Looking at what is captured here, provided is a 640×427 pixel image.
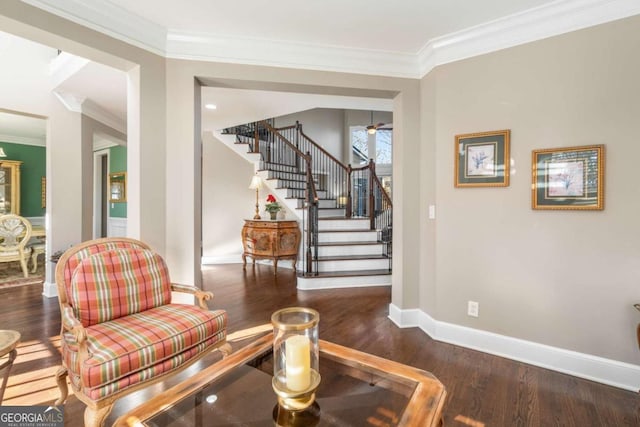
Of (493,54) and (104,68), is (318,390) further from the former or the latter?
(104,68)

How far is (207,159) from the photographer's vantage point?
5871 millimetres

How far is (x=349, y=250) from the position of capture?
488 centimetres

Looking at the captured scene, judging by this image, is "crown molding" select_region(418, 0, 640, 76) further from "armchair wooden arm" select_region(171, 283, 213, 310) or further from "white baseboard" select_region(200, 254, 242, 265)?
"white baseboard" select_region(200, 254, 242, 265)

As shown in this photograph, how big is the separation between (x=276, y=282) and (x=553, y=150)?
370cm

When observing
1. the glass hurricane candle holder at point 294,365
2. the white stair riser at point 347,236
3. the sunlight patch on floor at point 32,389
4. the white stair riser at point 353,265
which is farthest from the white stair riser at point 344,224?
the glass hurricane candle holder at point 294,365

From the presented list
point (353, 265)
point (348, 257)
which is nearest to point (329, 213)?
point (348, 257)

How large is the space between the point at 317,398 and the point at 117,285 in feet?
4.67

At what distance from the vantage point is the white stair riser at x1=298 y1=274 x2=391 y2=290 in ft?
13.8

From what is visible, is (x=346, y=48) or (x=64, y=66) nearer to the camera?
(x=346, y=48)

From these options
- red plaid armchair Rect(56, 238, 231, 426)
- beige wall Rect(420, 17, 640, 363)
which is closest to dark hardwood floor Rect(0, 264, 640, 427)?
beige wall Rect(420, 17, 640, 363)

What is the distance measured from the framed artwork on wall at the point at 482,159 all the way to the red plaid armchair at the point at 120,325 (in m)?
2.23

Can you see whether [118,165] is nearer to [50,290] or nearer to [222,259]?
[222,259]

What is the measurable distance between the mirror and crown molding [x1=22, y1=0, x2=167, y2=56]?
4.63m

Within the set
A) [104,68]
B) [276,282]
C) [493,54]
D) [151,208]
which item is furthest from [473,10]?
[276,282]
